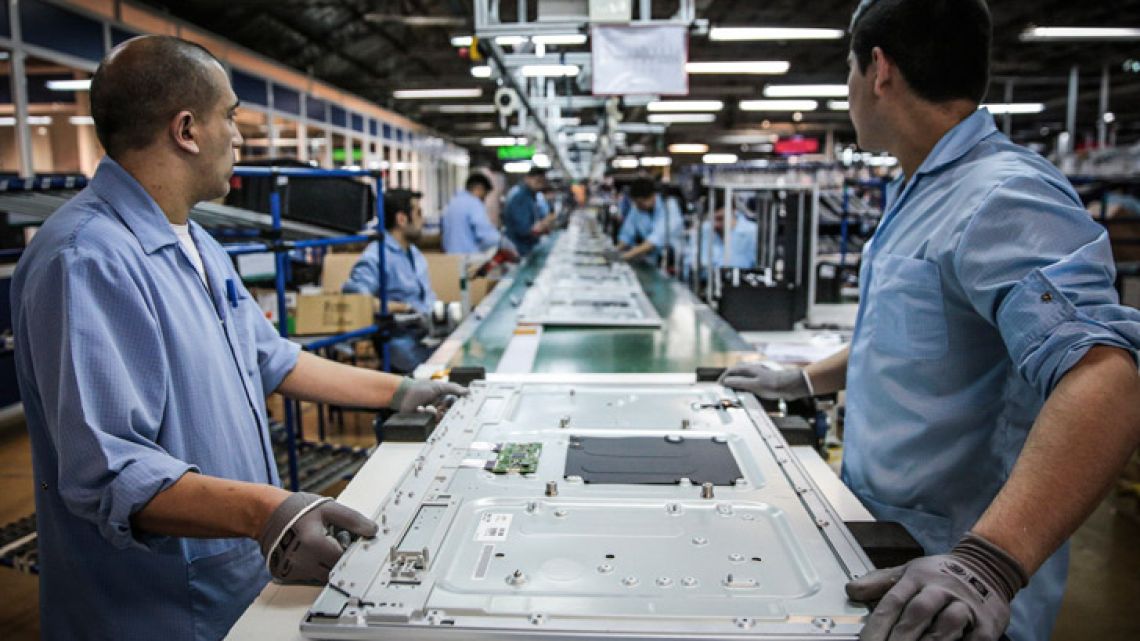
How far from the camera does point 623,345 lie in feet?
10.5

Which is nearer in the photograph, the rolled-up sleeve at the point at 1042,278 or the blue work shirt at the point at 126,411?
the rolled-up sleeve at the point at 1042,278

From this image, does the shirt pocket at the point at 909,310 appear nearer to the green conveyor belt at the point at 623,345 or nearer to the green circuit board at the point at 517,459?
the green circuit board at the point at 517,459

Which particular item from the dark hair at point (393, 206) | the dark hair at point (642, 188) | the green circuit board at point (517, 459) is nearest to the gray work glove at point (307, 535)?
the green circuit board at point (517, 459)

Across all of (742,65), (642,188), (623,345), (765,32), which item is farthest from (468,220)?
(623,345)

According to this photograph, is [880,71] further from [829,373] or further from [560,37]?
[560,37]

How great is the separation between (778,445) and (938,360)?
41 cm

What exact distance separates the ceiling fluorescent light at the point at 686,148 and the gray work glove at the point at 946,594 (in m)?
24.4

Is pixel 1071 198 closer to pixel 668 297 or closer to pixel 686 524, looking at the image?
pixel 686 524

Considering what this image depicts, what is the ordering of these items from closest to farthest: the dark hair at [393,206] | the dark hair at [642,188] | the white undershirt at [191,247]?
the white undershirt at [191,247], the dark hair at [393,206], the dark hair at [642,188]

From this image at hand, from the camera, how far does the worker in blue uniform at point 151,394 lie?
117 cm

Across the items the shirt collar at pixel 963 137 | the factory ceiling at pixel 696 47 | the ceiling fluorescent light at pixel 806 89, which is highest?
the factory ceiling at pixel 696 47

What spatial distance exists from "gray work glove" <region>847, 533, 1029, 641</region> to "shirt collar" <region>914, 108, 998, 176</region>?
0.69 m

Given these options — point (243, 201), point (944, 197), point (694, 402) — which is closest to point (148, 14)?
point (243, 201)

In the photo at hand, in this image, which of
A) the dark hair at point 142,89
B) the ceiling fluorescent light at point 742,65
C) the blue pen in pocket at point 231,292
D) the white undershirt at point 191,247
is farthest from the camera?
the ceiling fluorescent light at point 742,65
